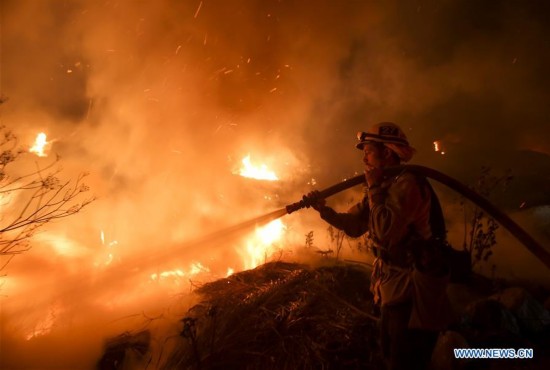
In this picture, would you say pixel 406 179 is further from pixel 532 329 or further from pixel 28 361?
pixel 28 361

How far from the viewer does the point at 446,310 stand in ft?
8.02

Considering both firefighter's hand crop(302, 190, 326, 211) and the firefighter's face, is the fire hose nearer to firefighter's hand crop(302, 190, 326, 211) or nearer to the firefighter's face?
the firefighter's face

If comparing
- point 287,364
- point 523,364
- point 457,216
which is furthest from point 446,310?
point 457,216

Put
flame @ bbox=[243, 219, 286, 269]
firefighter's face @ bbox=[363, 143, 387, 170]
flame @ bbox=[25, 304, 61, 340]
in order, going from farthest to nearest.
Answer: flame @ bbox=[243, 219, 286, 269]
flame @ bbox=[25, 304, 61, 340]
firefighter's face @ bbox=[363, 143, 387, 170]

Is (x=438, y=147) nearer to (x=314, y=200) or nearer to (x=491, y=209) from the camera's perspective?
(x=491, y=209)

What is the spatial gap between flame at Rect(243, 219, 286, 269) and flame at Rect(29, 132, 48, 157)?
8037 mm

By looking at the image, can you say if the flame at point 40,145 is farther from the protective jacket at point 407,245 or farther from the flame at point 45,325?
the protective jacket at point 407,245

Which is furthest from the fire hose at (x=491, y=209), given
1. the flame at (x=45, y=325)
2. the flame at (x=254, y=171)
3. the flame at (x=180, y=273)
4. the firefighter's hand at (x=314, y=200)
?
the flame at (x=254, y=171)

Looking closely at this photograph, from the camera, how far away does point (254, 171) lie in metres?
12.2

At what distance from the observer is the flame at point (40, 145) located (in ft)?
33.5

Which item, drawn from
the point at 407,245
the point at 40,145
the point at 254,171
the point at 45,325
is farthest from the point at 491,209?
the point at 40,145

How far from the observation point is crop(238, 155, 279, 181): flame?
11945 mm

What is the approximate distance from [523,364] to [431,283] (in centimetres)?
266

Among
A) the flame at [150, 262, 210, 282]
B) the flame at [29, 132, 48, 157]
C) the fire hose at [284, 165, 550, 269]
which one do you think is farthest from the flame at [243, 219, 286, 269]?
the flame at [29, 132, 48, 157]
